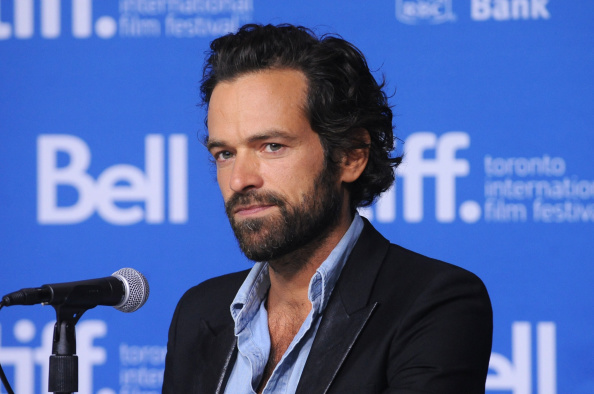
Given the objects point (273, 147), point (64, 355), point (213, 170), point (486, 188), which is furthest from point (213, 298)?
point (486, 188)

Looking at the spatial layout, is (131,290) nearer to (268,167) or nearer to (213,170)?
(268,167)

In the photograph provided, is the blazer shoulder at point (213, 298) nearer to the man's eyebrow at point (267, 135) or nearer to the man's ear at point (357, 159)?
the man's ear at point (357, 159)

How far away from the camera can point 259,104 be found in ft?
8.05

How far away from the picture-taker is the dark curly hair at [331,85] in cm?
260

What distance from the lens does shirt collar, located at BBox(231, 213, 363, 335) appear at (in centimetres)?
243

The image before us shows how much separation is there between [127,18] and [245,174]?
1982 mm

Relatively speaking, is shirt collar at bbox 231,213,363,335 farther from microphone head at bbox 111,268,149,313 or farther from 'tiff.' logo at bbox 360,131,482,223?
'tiff.' logo at bbox 360,131,482,223

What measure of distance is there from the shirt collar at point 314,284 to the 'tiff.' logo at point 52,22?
1.94m

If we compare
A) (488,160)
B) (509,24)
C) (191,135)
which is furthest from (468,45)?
Result: (191,135)

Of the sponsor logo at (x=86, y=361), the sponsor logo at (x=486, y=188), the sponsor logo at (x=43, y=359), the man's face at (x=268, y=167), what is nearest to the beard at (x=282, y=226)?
the man's face at (x=268, y=167)

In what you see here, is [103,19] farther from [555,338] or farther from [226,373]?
[555,338]

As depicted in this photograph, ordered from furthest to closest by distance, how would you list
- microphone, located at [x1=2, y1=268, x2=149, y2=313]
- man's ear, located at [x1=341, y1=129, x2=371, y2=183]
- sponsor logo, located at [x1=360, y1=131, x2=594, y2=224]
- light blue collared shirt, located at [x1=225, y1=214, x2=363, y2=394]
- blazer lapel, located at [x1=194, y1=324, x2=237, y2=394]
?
sponsor logo, located at [x1=360, y1=131, x2=594, y2=224]
man's ear, located at [x1=341, y1=129, x2=371, y2=183]
blazer lapel, located at [x1=194, y1=324, x2=237, y2=394]
light blue collared shirt, located at [x1=225, y1=214, x2=363, y2=394]
microphone, located at [x1=2, y1=268, x2=149, y2=313]

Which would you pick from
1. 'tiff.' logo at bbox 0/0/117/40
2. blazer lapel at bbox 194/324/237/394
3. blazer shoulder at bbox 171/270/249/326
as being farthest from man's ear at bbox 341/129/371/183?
'tiff.' logo at bbox 0/0/117/40

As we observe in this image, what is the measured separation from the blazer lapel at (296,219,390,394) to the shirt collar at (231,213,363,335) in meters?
0.02
